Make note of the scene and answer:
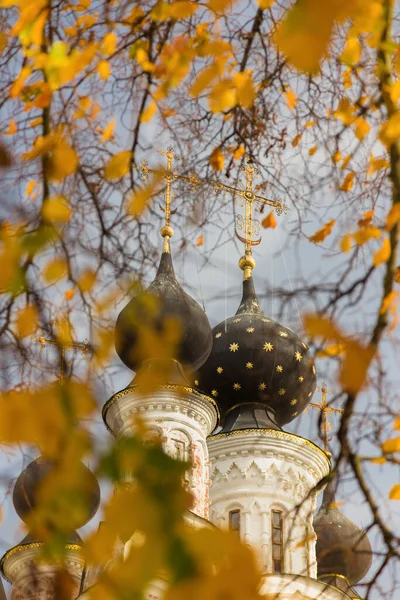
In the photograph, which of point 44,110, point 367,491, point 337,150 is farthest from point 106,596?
point 337,150

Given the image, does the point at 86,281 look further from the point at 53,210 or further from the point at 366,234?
the point at 366,234

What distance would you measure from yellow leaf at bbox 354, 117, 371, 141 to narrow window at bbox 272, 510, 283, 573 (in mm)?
10934

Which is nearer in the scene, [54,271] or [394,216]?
[54,271]

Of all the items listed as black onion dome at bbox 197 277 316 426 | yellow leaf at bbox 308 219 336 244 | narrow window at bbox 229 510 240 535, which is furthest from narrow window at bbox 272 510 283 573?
yellow leaf at bbox 308 219 336 244

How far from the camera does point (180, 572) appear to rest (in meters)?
2.17

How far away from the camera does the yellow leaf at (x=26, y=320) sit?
142 inches

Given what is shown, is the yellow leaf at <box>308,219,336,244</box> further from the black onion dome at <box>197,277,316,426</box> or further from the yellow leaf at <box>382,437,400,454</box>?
the black onion dome at <box>197,277,316,426</box>

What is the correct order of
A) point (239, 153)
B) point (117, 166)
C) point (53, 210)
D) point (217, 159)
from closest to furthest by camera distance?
1. point (53, 210)
2. point (117, 166)
3. point (217, 159)
4. point (239, 153)

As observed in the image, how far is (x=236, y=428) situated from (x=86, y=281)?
12.5 meters

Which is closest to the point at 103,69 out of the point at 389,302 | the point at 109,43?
the point at 109,43

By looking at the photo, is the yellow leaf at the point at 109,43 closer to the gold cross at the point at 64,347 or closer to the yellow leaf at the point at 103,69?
the yellow leaf at the point at 103,69

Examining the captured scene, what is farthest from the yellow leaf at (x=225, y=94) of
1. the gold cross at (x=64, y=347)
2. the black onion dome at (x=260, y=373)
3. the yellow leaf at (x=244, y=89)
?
the black onion dome at (x=260, y=373)

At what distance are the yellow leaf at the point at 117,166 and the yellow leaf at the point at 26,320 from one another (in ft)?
1.81

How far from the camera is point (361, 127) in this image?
14.0 feet
